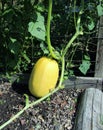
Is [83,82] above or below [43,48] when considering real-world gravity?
below

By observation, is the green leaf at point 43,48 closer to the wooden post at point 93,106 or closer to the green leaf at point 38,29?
the green leaf at point 38,29

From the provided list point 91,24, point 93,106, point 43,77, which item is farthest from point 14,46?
point 93,106

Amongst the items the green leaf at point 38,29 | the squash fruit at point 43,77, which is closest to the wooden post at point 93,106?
the squash fruit at point 43,77

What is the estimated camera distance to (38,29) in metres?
3.50

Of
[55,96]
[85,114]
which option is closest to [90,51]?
[55,96]

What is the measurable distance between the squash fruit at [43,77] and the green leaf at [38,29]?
0.31 meters

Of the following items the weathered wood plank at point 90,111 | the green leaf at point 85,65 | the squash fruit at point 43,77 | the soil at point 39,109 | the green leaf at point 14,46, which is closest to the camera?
the weathered wood plank at point 90,111

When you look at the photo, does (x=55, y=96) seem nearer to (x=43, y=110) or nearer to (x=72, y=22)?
(x=43, y=110)

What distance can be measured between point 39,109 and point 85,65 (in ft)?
2.07

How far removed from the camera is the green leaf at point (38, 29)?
136 inches

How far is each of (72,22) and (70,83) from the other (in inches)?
21.5

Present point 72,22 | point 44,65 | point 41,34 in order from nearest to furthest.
A: 1. point 41,34
2. point 44,65
3. point 72,22

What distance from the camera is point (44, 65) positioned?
146 inches

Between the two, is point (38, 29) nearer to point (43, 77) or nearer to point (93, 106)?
point (43, 77)
